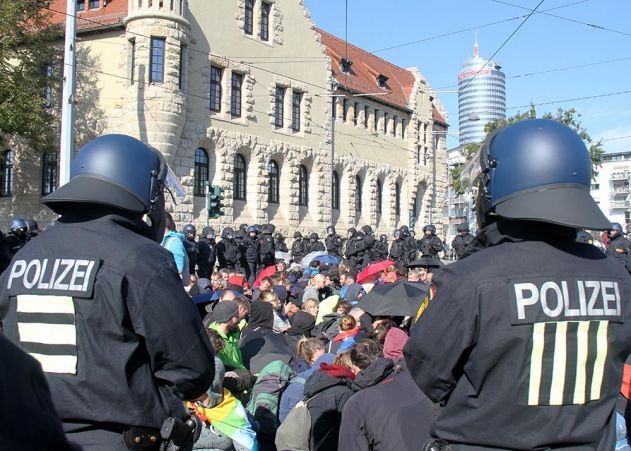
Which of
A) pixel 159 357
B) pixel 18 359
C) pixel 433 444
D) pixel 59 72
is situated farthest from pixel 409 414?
pixel 59 72

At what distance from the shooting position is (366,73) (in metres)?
42.4

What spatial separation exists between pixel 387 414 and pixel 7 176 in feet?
94.1

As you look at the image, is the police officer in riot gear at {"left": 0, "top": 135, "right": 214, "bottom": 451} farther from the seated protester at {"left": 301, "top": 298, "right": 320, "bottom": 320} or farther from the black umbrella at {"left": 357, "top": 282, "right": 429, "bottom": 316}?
the seated protester at {"left": 301, "top": 298, "right": 320, "bottom": 320}

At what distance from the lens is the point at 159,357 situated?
107 inches

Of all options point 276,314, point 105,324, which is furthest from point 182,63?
point 105,324

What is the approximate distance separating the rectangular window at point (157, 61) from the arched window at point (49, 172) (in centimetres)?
613

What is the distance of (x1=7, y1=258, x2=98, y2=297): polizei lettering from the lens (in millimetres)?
2686

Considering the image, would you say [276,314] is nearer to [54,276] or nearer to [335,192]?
[54,276]

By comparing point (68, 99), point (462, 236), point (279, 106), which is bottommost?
point (462, 236)

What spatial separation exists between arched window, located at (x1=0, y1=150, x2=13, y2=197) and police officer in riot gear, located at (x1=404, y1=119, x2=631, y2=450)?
96.8 ft

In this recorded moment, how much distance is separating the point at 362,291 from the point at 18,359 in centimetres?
1027

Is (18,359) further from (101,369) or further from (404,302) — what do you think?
(404,302)

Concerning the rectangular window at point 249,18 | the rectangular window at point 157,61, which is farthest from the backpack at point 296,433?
the rectangular window at point 249,18

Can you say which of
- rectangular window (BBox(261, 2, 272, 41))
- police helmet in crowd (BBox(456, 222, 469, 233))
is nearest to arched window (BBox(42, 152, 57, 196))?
rectangular window (BBox(261, 2, 272, 41))
